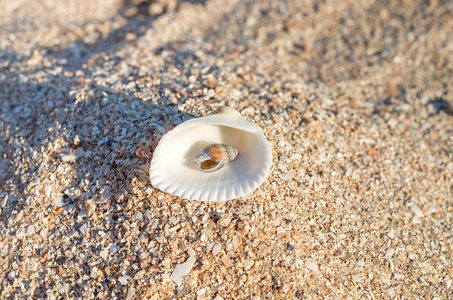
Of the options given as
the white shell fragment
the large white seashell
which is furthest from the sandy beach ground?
the large white seashell

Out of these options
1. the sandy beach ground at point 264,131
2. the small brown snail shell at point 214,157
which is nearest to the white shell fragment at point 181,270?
the sandy beach ground at point 264,131

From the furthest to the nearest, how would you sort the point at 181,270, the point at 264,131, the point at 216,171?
the point at 264,131, the point at 216,171, the point at 181,270

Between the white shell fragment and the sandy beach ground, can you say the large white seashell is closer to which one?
the sandy beach ground

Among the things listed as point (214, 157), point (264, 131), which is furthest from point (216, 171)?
point (264, 131)

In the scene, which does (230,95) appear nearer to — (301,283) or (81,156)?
(81,156)

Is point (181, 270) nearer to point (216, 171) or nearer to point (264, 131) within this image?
point (216, 171)

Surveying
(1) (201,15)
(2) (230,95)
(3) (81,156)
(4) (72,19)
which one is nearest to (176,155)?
(3) (81,156)
